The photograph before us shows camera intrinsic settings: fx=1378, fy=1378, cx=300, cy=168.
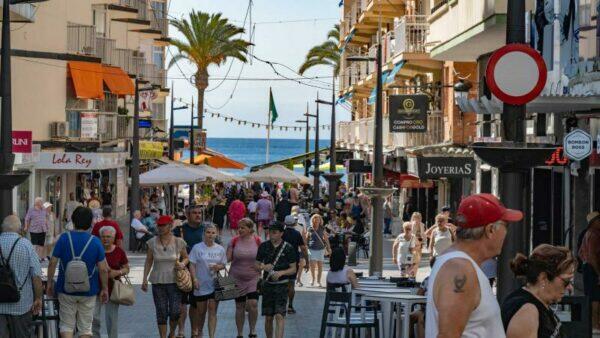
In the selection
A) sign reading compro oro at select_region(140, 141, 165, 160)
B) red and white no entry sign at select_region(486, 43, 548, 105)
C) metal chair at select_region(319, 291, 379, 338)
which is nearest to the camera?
red and white no entry sign at select_region(486, 43, 548, 105)

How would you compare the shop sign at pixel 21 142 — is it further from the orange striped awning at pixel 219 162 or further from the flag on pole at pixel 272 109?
the flag on pole at pixel 272 109

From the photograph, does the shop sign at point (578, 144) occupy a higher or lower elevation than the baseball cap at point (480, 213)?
higher

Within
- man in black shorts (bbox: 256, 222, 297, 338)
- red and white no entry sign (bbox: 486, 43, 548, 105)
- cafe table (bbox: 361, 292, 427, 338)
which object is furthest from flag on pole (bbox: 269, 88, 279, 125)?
red and white no entry sign (bbox: 486, 43, 548, 105)

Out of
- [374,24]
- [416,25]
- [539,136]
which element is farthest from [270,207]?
[374,24]

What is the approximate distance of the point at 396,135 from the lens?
5138cm

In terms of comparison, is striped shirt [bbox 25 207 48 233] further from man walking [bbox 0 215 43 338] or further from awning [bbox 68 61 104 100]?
awning [bbox 68 61 104 100]

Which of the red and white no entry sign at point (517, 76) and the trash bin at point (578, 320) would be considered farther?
the red and white no entry sign at point (517, 76)

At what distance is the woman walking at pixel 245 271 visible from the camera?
1725 cm

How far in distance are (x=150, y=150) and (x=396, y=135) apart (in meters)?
15.9

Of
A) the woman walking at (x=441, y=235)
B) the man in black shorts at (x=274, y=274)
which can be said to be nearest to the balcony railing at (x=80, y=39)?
the woman walking at (x=441, y=235)

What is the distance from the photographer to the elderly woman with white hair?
618 inches

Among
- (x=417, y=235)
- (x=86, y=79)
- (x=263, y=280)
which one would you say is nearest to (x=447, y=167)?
(x=417, y=235)

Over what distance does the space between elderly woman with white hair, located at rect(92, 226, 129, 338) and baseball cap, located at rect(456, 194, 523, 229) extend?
29.9 ft

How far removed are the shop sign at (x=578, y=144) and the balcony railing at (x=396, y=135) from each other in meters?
22.8
